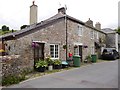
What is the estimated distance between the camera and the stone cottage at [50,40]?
12.8m

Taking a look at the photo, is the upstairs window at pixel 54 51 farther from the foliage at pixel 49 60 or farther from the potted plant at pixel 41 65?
the potted plant at pixel 41 65

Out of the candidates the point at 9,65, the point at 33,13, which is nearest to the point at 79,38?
the point at 33,13

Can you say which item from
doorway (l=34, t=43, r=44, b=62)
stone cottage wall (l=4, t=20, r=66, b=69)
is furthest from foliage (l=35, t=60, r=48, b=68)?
doorway (l=34, t=43, r=44, b=62)

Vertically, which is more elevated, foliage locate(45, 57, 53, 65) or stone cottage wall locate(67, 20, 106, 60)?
stone cottage wall locate(67, 20, 106, 60)

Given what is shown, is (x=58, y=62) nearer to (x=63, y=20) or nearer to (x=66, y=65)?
(x=66, y=65)

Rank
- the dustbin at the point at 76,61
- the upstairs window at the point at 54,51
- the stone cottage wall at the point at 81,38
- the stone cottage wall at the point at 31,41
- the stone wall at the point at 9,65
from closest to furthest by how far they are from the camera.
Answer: the stone wall at the point at 9,65 < the stone cottage wall at the point at 31,41 < the upstairs window at the point at 54,51 < the dustbin at the point at 76,61 < the stone cottage wall at the point at 81,38

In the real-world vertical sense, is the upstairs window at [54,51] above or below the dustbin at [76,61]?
above

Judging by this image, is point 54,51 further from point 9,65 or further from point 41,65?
point 9,65

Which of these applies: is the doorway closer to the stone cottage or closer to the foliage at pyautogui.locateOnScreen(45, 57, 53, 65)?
the stone cottage

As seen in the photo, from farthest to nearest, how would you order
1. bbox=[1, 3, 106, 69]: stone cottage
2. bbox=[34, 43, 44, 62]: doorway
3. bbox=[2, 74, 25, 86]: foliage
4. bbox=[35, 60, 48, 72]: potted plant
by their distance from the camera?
bbox=[34, 43, 44, 62]: doorway → bbox=[35, 60, 48, 72]: potted plant → bbox=[1, 3, 106, 69]: stone cottage → bbox=[2, 74, 25, 86]: foliage

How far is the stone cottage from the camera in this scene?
12.8m

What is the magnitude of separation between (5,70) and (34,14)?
11.3 metres

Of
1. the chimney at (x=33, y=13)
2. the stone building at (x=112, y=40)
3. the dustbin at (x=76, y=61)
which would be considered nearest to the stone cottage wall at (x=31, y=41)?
the dustbin at (x=76, y=61)

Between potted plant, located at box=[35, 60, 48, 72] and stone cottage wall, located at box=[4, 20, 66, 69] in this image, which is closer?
stone cottage wall, located at box=[4, 20, 66, 69]
